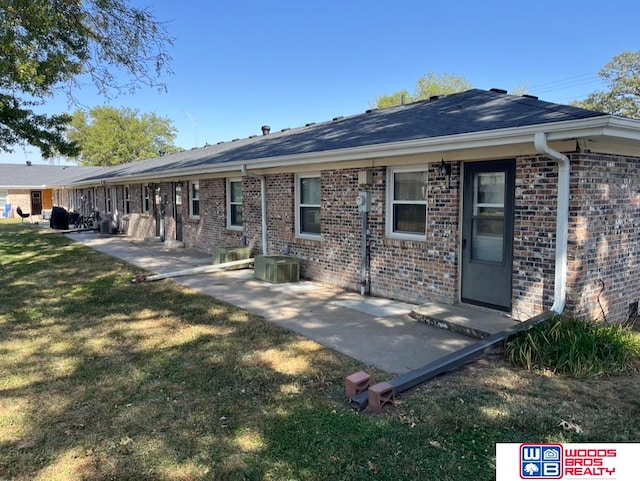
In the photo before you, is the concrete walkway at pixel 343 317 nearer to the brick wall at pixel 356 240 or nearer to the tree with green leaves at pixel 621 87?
the brick wall at pixel 356 240

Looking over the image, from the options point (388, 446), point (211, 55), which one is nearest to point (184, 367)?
point (388, 446)

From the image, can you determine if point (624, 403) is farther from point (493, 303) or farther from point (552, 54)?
point (552, 54)

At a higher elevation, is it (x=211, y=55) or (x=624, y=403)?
(x=211, y=55)

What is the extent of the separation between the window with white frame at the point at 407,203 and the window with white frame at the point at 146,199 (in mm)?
13213

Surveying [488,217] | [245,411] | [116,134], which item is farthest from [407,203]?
[116,134]

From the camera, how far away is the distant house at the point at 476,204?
17.6 ft

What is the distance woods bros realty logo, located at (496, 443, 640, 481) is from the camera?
286 centimetres

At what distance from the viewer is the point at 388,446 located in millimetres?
3121

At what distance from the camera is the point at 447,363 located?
4.30 metres

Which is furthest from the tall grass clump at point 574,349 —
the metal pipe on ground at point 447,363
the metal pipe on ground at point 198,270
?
the metal pipe on ground at point 198,270

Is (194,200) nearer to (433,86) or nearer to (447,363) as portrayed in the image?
(447,363)

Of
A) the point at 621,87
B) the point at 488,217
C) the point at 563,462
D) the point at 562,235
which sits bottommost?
the point at 563,462

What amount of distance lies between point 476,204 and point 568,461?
4.01m

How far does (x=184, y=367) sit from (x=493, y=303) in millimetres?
4159
